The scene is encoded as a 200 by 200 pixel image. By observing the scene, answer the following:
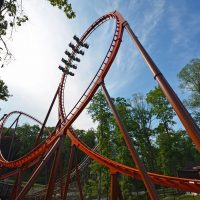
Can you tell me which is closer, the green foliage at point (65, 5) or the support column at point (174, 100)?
the support column at point (174, 100)

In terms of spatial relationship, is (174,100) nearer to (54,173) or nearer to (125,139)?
(125,139)

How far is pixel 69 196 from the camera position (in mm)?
30500

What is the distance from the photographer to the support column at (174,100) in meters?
5.19

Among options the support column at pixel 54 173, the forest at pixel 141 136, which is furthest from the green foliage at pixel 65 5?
the forest at pixel 141 136

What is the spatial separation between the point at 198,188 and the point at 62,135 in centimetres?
652

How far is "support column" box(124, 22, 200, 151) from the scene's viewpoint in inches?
204

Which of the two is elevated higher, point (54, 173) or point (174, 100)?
point (174, 100)

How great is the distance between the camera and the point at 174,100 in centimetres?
594

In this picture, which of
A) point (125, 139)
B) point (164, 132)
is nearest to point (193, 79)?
point (164, 132)

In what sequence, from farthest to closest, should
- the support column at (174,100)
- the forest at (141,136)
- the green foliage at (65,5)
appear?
1. the forest at (141,136)
2. the green foliage at (65,5)
3. the support column at (174,100)

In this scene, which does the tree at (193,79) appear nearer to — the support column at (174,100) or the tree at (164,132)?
the tree at (164,132)

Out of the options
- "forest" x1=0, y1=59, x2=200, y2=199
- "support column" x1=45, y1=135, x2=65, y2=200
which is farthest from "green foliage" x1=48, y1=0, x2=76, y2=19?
"forest" x1=0, y1=59, x2=200, y2=199

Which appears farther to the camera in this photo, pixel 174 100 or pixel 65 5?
pixel 65 5

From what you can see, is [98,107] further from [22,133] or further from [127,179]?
[22,133]
